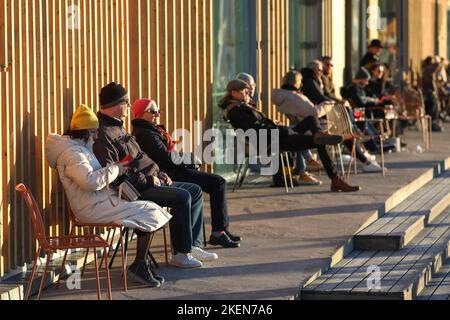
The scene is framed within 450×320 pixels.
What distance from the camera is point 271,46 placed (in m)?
16.8

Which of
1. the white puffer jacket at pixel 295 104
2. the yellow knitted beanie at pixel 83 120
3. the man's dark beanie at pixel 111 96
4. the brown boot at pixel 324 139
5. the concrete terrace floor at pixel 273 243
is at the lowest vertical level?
the concrete terrace floor at pixel 273 243

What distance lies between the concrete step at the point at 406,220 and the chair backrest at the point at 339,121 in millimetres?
1146

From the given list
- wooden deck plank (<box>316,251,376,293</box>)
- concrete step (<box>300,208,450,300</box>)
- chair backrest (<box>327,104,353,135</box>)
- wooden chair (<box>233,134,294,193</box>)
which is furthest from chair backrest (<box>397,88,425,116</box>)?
wooden deck plank (<box>316,251,376,293</box>)

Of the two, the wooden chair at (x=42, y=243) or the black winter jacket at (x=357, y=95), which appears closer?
the wooden chair at (x=42, y=243)

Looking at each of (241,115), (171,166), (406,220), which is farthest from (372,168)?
(171,166)

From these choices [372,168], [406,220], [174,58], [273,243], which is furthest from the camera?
[372,168]

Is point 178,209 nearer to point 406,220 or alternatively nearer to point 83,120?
point 83,120

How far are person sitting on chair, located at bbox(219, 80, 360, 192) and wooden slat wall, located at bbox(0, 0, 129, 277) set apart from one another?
9.40 feet

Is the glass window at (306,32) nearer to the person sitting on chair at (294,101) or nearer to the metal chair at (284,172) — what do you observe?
the person sitting on chair at (294,101)

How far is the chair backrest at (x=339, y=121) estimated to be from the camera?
1504 centimetres

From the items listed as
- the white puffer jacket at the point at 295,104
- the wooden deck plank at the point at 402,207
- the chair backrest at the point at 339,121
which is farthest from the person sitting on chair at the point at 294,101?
the wooden deck plank at the point at 402,207

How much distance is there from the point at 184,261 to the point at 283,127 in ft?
15.2

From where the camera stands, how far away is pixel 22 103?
29.6ft
